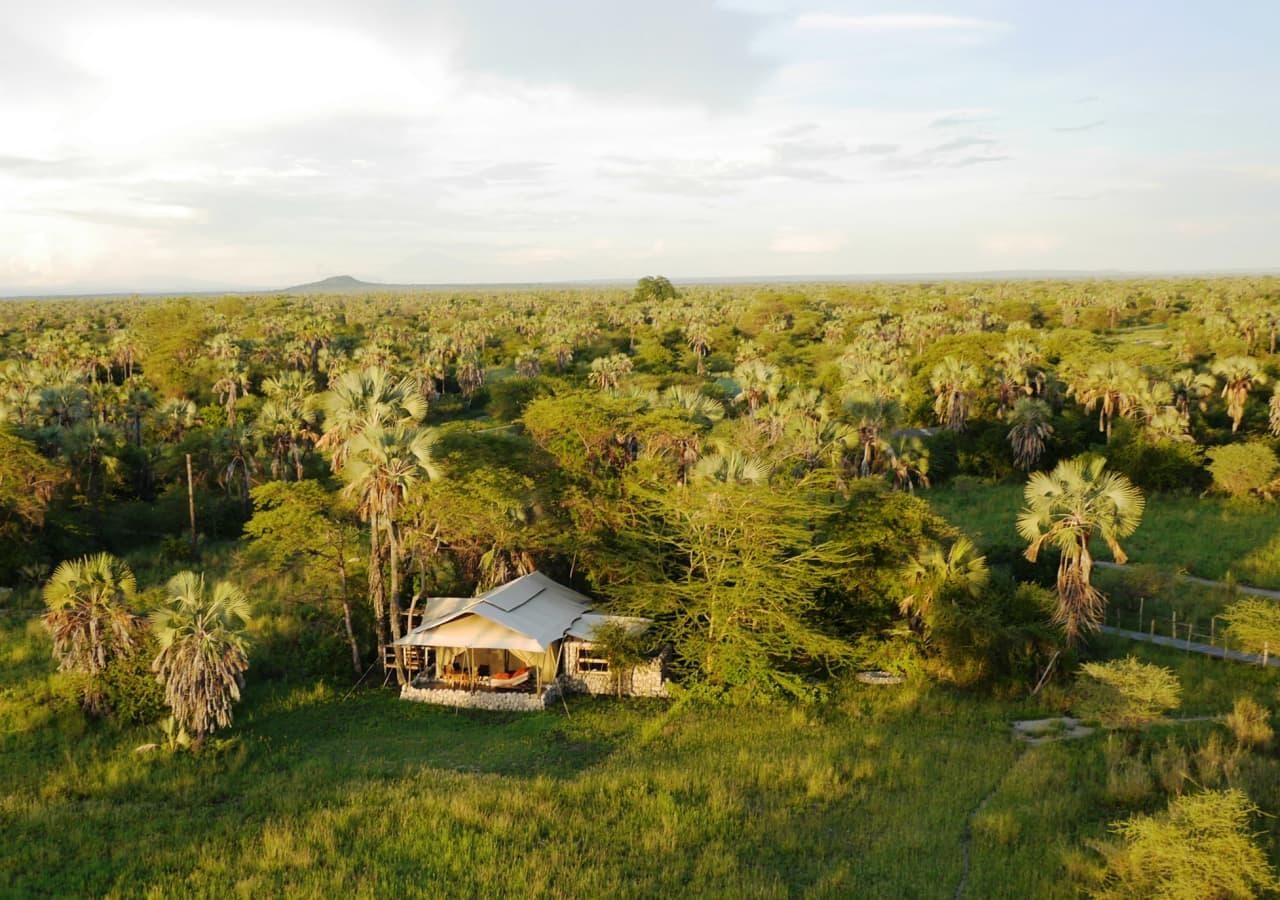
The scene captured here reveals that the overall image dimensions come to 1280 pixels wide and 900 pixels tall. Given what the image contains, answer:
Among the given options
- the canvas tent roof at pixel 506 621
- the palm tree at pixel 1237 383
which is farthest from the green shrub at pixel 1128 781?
the palm tree at pixel 1237 383

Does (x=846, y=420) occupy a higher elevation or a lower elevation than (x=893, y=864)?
higher

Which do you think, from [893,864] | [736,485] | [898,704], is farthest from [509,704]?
[893,864]

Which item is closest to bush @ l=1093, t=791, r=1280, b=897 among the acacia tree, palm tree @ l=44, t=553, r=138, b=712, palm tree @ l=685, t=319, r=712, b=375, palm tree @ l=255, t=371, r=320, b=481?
the acacia tree

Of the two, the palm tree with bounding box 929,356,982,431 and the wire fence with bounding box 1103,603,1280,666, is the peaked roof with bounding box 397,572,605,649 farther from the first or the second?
the palm tree with bounding box 929,356,982,431

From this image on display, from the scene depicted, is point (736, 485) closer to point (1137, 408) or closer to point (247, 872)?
point (247, 872)

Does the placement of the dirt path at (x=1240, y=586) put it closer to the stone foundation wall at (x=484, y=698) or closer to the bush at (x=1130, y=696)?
the bush at (x=1130, y=696)

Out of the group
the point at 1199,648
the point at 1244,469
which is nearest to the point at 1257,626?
the point at 1199,648
